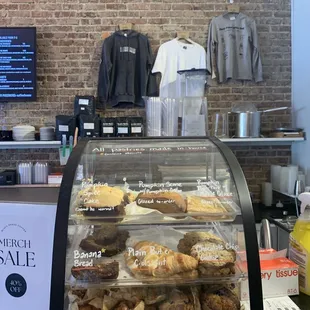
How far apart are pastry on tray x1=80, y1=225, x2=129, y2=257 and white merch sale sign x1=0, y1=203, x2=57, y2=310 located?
0.15 metres

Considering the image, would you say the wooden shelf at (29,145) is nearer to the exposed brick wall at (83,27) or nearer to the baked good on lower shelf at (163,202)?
the exposed brick wall at (83,27)

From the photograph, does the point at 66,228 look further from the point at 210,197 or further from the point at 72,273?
the point at 210,197

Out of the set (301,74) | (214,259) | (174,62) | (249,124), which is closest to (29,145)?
(174,62)

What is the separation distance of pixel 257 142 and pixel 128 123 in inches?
53.5

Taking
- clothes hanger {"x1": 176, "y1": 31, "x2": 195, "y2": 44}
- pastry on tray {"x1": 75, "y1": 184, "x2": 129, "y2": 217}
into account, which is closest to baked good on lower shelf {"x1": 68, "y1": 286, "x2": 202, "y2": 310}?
pastry on tray {"x1": 75, "y1": 184, "x2": 129, "y2": 217}

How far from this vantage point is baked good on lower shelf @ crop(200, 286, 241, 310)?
1098 mm

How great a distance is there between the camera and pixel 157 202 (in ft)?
4.01

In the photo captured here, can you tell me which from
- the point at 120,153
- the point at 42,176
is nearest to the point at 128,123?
the point at 42,176

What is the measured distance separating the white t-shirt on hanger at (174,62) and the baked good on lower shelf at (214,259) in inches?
119

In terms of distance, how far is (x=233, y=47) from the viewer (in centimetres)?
412

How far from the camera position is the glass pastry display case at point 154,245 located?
1.08 m

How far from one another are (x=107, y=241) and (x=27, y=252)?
0.27 metres

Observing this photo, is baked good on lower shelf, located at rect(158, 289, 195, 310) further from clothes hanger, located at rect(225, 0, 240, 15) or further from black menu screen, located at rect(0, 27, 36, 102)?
clothes hanger, located at rect(225, 0, 240, 15)

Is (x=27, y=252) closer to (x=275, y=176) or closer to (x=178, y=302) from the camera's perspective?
(x=178, y=302)
